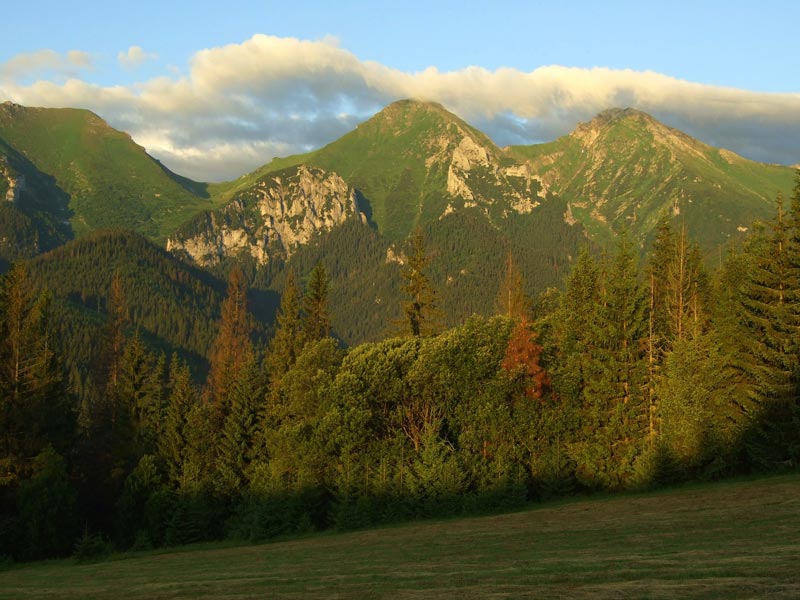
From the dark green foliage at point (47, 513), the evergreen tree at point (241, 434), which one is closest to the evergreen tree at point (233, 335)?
the evergreen tree at point (241, 434)

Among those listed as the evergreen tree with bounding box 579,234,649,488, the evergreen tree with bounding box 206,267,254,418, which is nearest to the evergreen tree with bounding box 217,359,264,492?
the evergreen tree with bounding box 206,267,254,418

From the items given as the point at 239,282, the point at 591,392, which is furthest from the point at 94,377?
the point at 591,392

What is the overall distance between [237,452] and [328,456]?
1368 cm

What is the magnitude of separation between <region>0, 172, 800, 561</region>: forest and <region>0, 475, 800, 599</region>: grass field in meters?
9.25

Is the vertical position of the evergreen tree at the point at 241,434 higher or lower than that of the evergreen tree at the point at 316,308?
lower

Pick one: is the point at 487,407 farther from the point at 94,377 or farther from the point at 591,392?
the point at 94,377

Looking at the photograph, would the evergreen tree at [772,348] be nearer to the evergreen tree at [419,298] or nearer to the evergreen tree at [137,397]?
the evergreen tree at [419,298]

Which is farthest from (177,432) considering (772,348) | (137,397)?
(772,348)

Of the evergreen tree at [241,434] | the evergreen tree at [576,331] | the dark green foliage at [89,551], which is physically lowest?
the dark green foliage at [89,551]

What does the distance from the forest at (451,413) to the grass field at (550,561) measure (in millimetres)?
9254

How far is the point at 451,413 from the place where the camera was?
65.2m

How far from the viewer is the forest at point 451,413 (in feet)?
163

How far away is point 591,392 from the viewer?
61188 millimetres

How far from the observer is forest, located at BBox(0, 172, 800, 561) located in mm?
49719
